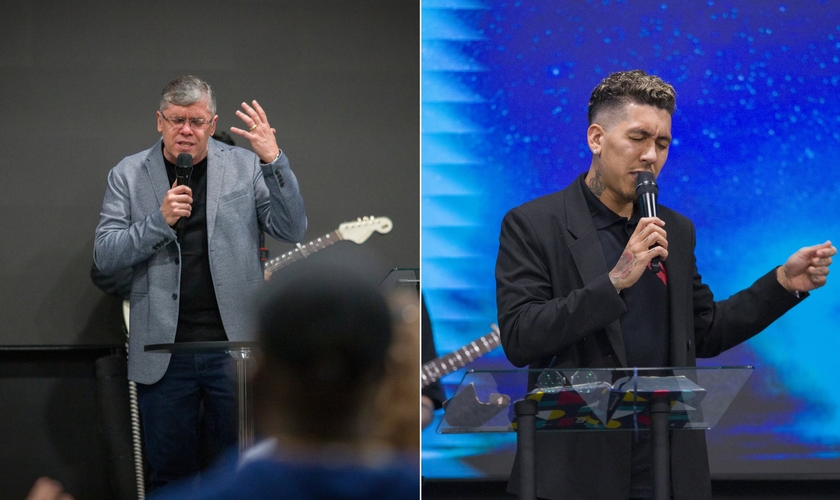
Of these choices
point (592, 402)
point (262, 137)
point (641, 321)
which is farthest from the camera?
point (262, 137)

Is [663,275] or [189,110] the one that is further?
[189,110]

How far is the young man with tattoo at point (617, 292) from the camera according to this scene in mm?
1692

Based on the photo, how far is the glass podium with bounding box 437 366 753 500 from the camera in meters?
1.33

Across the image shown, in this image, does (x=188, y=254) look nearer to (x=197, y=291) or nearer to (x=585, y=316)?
(x=197, y=291)

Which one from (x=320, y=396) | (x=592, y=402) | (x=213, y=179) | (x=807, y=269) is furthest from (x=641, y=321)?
(x=213, y=179)

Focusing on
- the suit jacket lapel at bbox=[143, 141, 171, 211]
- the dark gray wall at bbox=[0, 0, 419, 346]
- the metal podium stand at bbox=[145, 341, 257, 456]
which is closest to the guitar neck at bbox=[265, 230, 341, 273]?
the dark gray wall at bbox=[0, 0, 419, 346]

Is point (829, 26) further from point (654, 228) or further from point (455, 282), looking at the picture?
point (654, 228)

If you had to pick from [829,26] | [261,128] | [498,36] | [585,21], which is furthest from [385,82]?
[829,26]

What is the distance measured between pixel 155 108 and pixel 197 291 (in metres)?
1.31

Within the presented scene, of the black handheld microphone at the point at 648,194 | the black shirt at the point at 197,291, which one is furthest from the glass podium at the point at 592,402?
the black shirt at the point at 197,291

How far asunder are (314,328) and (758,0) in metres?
3.32

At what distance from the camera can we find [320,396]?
32.7 inches

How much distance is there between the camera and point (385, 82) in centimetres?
396

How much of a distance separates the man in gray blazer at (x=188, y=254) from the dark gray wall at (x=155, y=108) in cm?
88
